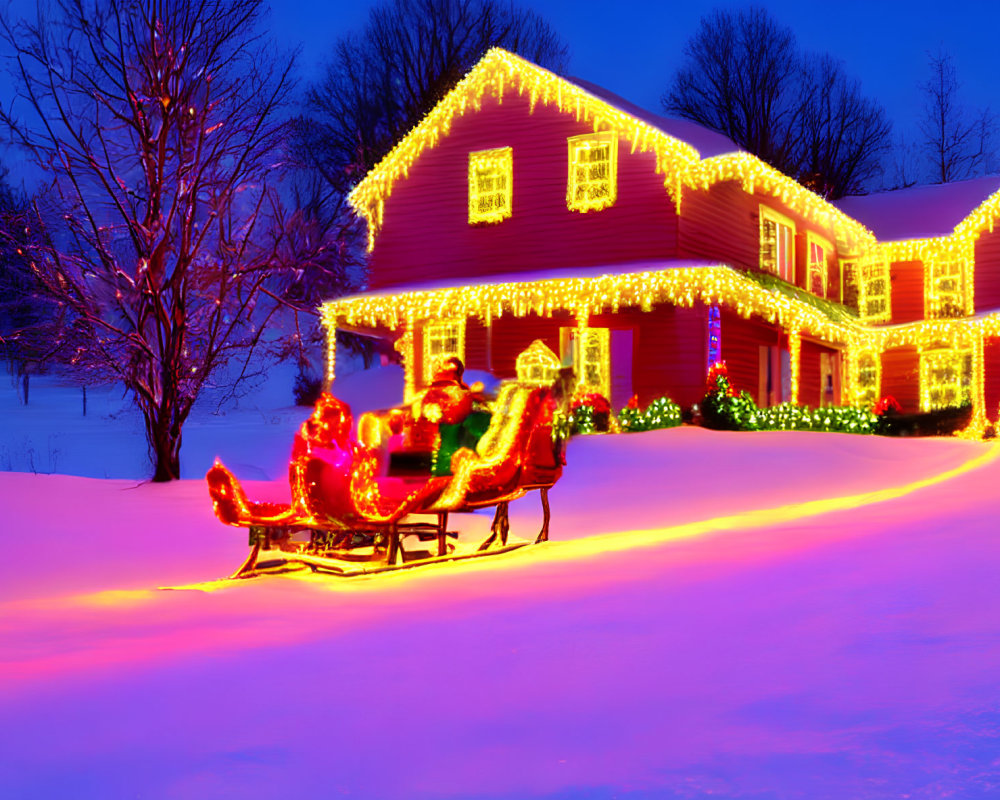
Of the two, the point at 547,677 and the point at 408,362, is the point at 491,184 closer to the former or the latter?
the point at 408,362

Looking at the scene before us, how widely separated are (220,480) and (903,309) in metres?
25.5

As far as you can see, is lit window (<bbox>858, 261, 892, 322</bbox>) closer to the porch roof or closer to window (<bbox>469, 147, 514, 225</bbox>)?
the porch roof

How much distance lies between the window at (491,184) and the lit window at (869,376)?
42.7 ft

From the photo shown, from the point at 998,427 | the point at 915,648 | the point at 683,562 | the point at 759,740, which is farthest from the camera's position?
the point at 998,427

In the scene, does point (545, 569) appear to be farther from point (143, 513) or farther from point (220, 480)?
point (143, 513)

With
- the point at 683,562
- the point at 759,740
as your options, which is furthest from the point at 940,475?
the point at 759,740

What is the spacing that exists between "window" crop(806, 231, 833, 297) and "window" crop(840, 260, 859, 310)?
4.14ft

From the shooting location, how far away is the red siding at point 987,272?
86.3 ft

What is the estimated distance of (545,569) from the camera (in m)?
6.95

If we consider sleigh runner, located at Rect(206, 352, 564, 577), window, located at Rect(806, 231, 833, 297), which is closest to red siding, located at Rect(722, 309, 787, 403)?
window, located at Rect(806, 231, 833, 297)

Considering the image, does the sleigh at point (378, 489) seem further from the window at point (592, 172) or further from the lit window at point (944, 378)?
the lit window at point (944, 378)

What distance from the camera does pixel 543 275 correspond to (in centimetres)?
1991

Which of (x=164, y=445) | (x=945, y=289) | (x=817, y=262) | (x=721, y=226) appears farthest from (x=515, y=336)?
(x=945, y=289)

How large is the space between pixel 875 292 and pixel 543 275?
13697 millimetres
